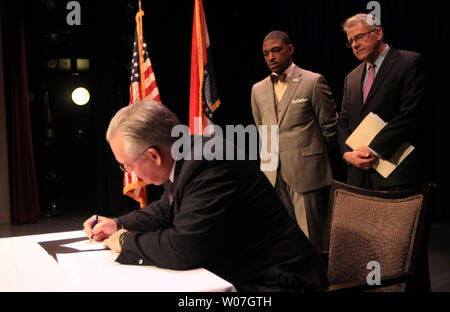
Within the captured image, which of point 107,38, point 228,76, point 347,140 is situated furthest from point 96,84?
point 347,140

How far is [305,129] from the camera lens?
133 inches

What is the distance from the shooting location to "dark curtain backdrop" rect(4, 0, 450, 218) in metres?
5.97

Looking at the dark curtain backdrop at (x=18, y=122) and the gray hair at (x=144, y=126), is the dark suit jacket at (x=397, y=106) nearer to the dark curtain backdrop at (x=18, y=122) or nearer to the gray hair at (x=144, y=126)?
the gray hair at (x=144, y=126)

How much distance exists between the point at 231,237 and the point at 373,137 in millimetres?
1540

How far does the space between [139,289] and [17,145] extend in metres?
5.20

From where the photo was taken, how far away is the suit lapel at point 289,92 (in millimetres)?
3393

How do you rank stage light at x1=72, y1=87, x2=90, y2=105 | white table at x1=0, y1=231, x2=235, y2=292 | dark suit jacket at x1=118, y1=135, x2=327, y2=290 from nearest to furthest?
white table at x1=0, y1=231, x2=235, y2=292 < dark suit jacket at x1=118, y1=135, x2=327, y2=290 < stage light at x1=72, y1=87, x2=90, y2=105

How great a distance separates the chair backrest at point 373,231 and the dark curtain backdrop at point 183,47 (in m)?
3.93

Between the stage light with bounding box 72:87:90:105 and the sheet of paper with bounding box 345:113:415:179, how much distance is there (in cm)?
547

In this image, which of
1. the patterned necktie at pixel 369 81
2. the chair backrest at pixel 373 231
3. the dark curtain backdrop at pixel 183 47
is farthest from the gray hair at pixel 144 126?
the dark curtain backdrop at pixel 183 47

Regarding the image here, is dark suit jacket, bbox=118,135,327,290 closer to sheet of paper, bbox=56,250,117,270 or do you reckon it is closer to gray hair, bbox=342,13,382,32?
sheet of paper, bbox=56,250,117,270

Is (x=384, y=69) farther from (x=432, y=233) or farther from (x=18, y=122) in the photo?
(x=18, y=122)

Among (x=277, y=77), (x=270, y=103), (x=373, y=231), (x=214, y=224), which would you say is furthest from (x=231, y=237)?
(x=277, y=77)

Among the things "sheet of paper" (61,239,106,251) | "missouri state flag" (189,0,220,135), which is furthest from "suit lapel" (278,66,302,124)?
"sheet of paper" (61,239,106,251)
